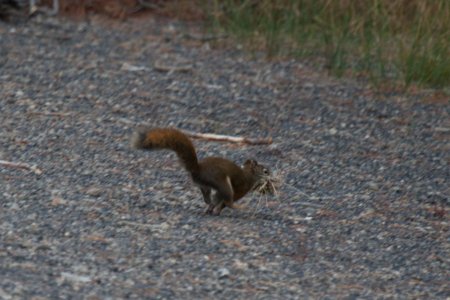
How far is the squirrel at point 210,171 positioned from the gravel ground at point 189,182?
0.14 m

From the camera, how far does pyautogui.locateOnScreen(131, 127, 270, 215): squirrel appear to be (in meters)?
7.09

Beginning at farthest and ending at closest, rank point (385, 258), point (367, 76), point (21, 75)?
point (367, 76) < point (21, 75) < point (385, 258)

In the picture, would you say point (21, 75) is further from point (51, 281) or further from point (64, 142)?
point (51, 281)

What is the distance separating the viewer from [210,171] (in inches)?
289

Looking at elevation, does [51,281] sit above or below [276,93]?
above

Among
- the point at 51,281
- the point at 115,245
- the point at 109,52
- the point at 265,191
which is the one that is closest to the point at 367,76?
the point at 109,52

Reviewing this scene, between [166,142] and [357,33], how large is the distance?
592 cm

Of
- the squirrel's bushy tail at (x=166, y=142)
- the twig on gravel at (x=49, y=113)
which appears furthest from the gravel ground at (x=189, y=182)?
the squirrel's bushy tail at (x=166, y=142)

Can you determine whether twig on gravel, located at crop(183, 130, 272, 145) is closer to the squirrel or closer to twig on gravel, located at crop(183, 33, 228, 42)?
the squirrel

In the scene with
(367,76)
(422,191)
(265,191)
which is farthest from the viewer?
(367,76)

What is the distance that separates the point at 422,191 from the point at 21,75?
3978mm

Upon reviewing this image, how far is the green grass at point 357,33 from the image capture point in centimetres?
1190

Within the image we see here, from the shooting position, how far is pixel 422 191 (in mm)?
8922

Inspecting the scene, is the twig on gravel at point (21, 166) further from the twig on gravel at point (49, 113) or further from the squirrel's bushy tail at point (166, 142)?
the twig on gravel at point (49, 113)
